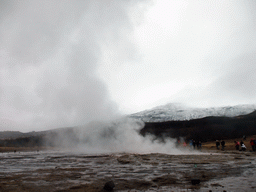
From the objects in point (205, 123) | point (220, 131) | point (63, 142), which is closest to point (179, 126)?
point (205, 123)

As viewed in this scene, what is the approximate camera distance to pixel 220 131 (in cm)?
6862

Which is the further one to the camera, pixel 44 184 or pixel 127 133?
pixel 127 133

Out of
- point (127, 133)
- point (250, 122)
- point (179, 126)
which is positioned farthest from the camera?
point (179, 126)

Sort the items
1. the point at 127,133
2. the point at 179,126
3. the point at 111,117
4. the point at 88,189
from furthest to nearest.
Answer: the point at 179,126 < the point at 111,117 < the point at 127,133 < the point at 88,189

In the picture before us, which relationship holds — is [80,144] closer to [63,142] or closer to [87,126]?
[87,126]

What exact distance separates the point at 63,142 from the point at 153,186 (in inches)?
2835

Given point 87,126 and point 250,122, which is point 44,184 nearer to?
point 87,126

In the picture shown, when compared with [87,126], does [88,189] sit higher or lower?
lower

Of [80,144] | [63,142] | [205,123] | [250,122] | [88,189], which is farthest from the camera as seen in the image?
[205,123]

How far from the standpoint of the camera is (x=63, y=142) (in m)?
73.1

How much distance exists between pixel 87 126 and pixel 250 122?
5990 centimetres

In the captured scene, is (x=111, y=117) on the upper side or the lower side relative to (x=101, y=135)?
upper

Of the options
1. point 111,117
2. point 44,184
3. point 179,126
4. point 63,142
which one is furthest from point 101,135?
point 44,184

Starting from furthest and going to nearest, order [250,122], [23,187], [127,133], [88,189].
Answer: [250,122], [127,133], [23,187], [88,189]
